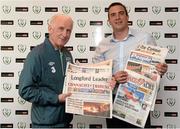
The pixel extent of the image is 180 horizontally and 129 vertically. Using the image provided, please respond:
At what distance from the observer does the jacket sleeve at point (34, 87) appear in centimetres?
162

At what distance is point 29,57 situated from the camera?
1.66 m

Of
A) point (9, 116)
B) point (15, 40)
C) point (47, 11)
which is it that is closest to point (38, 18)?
point (47, 11)

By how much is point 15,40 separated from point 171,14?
1240 mm

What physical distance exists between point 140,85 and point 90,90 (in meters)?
0.28

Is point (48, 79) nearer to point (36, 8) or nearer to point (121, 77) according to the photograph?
point (121, 77)

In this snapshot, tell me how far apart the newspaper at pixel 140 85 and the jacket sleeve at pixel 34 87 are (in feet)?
1.34

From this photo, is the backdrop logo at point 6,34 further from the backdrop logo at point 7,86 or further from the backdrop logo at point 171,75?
the backdrop logo at point 171,75

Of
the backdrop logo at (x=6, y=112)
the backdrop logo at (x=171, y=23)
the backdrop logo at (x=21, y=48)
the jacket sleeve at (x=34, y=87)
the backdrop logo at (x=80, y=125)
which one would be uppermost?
the backdrop logo at (x=171, y=23)

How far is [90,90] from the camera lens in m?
1.71

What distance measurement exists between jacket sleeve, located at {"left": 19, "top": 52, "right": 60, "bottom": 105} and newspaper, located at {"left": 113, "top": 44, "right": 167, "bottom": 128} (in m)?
0.41

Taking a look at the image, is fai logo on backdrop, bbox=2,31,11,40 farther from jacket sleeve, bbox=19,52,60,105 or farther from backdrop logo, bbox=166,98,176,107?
backdrop logo, bbox=166,98,176,107

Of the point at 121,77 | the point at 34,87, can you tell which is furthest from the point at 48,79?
the point at 121,77

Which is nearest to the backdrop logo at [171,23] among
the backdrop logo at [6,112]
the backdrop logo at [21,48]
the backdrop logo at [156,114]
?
the backdrop logo at [156,114]

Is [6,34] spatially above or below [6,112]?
above
